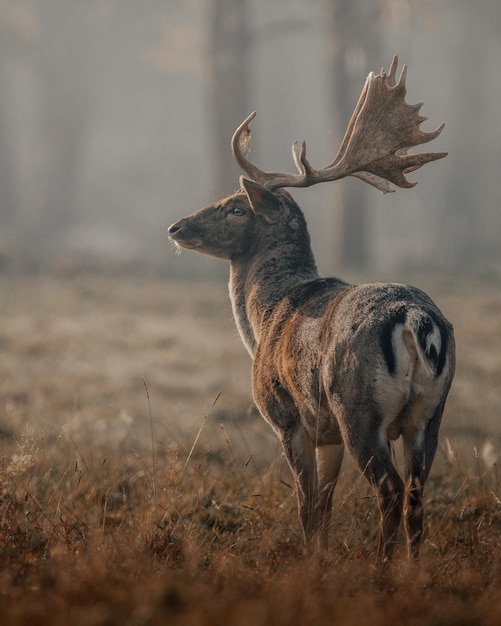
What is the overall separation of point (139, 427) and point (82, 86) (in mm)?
25305

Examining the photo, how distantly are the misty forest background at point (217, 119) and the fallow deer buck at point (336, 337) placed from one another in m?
9.16

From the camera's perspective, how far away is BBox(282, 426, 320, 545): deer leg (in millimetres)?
4625

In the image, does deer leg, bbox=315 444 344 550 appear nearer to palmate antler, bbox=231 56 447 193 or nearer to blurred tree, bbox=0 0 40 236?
palmate antler, bbox=231 56 447 193

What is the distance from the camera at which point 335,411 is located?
4207 millimetres

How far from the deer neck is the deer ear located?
0.18 m

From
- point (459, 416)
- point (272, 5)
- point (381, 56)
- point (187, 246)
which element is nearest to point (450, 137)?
point (272, 5)

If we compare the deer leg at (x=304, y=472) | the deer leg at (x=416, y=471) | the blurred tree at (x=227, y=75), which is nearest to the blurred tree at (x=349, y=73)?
the blurred tree at (x=227, y=75)

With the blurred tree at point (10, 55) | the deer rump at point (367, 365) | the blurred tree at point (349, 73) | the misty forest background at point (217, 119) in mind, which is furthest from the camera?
the blurred tree at point (10, 55)

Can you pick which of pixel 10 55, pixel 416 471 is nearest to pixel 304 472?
pixel 416 471

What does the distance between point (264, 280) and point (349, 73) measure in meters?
14.5

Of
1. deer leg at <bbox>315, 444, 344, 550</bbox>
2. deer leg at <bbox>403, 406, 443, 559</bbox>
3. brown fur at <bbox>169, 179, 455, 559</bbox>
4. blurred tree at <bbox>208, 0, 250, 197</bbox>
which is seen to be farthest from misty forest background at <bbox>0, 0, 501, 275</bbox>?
deer leg at <bbox>403, 406, 443, 559</bbox>

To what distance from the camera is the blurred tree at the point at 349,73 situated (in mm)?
18688

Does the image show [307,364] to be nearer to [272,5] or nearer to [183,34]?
[183,34]

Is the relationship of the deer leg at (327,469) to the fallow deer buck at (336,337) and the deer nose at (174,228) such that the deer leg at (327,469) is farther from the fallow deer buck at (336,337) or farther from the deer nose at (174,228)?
the deer nose at (174,228)
